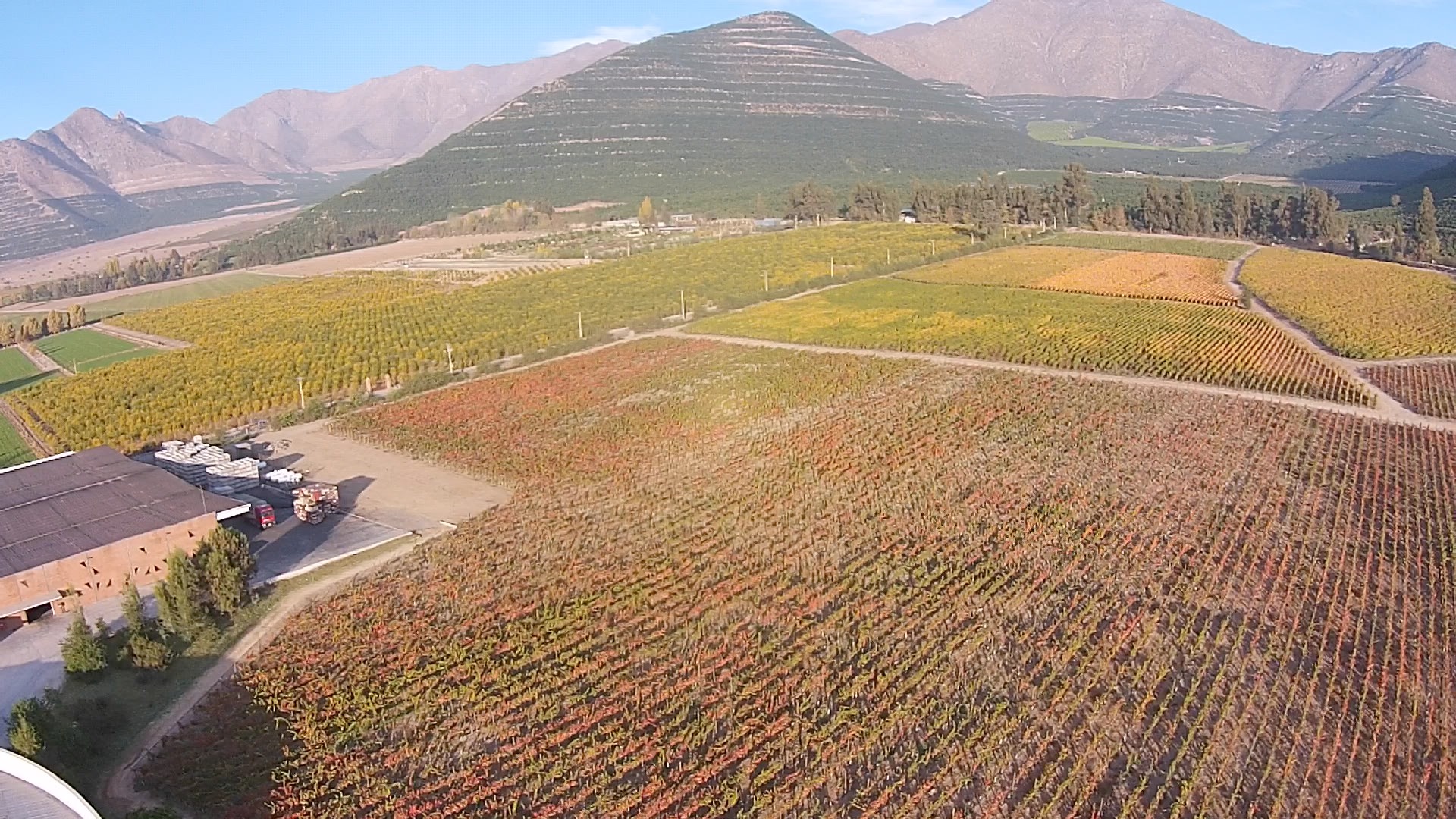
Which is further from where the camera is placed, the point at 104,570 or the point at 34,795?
the point at 104,570

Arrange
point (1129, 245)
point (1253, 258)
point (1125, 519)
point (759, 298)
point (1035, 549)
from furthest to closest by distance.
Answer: point (1129, 245) < point (1253, 258) < point (759, 298) < point (1125, 519) < point (1035, 549)

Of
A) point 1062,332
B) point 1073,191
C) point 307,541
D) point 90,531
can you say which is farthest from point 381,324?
point 1073,191

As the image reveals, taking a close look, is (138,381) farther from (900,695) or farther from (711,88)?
(711,88)

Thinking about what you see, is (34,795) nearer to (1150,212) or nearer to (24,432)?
(24,432)

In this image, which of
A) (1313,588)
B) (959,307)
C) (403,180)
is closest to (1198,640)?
(1313,588)

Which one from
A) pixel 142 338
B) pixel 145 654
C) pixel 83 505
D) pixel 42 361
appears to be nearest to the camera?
pixel 145 654

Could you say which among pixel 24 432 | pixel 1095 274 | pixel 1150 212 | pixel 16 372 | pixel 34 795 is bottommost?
pixel 34 795

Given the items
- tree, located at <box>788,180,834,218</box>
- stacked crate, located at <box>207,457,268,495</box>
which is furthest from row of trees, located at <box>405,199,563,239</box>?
stacked crate, located at <box>207,457,268,495</box>
